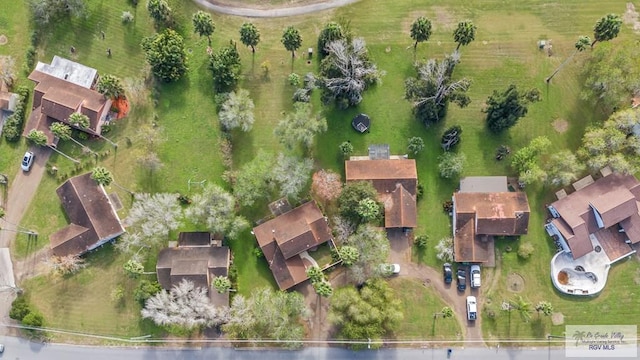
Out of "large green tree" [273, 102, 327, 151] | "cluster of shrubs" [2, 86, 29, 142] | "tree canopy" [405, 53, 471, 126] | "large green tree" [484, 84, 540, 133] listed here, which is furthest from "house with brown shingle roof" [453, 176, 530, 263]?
"cluster of shrubs" [2, 86, 29, 142]

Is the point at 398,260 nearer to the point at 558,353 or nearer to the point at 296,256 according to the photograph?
the point at 296,256

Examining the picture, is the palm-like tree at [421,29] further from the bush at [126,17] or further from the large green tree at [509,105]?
the bush at [126,17]

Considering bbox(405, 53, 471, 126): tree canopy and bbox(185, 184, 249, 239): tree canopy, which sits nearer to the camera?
bbox(185, 184, 249, 239): tree canopy

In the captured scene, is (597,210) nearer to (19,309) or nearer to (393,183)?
(393,183)

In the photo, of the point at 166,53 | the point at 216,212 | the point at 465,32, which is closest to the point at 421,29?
the point at 465,32

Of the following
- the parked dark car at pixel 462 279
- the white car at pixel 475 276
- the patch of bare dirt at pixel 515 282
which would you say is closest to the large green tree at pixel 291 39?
the parked dark car at pixel 462 279

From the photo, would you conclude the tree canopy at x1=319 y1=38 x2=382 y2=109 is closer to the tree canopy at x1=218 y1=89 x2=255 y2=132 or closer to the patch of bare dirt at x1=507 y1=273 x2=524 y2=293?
the tree canopy at x1=218 y1=89 x2=255 y2=132

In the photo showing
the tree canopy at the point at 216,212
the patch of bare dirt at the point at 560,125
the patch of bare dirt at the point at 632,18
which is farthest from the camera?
the patch of bare dirt at the point at 632,18
